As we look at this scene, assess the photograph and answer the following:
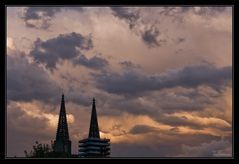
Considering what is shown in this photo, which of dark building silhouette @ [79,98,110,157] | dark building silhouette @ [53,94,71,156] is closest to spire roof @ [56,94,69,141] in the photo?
dark building silhouette @ [53,94,71,156]

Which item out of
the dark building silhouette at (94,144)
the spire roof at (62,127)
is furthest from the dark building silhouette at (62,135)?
the dark building silhouette at (94,144)

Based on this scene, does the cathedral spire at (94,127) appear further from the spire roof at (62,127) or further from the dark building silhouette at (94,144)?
the spire roof at (62,127)

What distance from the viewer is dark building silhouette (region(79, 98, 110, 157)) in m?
113

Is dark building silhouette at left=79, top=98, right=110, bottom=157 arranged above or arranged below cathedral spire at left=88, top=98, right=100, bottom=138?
below

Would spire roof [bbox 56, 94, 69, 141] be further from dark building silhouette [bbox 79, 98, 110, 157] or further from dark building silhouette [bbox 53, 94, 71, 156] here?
dark building silhouette [bbox 79, 98, 110, 157]

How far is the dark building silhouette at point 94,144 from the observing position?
113 metres

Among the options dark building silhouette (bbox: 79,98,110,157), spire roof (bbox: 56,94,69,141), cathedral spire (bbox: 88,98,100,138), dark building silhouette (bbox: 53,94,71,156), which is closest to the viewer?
dark building silhouette (bbox: 79,98,110,157)

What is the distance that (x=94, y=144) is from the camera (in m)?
119

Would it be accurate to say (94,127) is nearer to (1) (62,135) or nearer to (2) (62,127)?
(2) (62,127)
